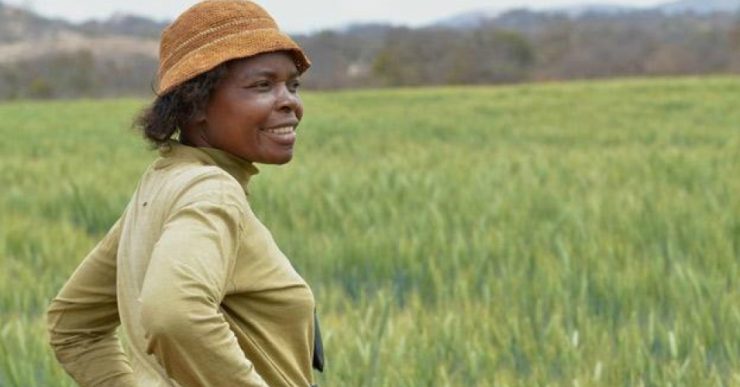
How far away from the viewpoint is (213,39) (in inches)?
59.0

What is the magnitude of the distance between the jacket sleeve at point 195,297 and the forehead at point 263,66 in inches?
7.5

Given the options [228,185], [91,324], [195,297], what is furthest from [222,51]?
[91,324]

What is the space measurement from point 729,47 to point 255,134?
56.3 m

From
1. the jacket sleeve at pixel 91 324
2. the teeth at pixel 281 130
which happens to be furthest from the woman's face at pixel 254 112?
the jacket sleeve at pixel 91 324

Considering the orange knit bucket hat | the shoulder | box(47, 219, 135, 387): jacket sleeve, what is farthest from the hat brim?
box(47, 219, 135, 387): jacket sleeve

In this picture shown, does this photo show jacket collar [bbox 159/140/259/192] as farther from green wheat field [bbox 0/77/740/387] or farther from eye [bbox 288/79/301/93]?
green wheat field [bbox 0/77/740/387]

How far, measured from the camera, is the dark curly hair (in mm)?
1487

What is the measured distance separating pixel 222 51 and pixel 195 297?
0.32 metres

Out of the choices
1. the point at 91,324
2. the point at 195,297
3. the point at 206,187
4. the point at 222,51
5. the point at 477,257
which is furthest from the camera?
the point at 477,257

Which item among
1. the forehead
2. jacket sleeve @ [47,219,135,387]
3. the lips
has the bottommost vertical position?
jacket sleeve @ [47,219,135,387]

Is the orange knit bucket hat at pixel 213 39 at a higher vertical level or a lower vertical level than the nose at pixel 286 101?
higher

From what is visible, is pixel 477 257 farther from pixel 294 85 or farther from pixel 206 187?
pixel 206 187

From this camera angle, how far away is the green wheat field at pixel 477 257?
2.51 meters

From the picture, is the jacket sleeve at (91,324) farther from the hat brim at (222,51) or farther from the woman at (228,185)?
the hat brim at (222,51)
